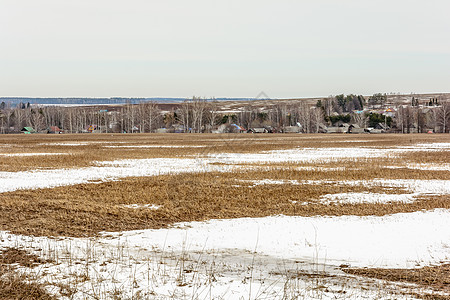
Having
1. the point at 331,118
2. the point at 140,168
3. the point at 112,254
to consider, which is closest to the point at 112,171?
the point at 140,168

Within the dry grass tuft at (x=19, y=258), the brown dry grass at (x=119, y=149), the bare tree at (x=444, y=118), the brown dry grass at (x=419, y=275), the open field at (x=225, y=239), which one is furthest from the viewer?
the bare tree at (x=444, y=118)

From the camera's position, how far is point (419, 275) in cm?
830

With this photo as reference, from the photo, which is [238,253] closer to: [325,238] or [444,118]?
[325,238]

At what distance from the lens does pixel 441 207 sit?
49.5 ft

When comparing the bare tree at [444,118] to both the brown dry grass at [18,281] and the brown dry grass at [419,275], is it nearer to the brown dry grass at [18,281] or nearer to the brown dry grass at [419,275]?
the brown dry grass at [419,275]

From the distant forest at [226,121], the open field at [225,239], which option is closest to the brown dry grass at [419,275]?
the open field at [225,239]

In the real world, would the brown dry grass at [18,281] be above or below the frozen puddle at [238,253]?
above

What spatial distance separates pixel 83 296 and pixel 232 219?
6.89 m

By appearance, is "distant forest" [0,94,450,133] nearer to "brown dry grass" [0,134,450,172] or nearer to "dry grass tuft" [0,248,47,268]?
"brown dry grass" [0,134,450,172]

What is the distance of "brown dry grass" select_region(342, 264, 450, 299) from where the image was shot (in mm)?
7773

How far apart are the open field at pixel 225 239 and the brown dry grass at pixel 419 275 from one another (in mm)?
36

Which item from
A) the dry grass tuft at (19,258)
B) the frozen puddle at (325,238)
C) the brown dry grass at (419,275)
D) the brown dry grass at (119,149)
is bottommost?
the brown dry grass at (119,149)

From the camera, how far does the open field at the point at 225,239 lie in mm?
7586

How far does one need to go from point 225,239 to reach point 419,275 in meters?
4.89
